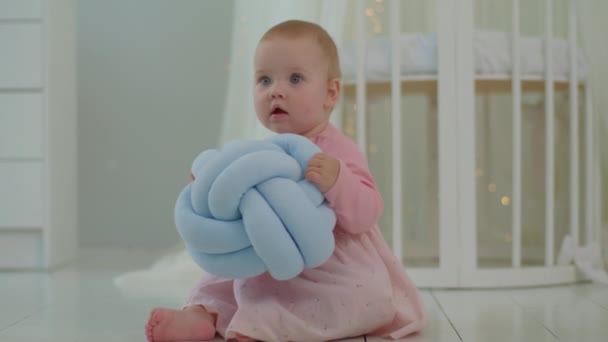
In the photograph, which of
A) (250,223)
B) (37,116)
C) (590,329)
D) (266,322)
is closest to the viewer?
(250,223)

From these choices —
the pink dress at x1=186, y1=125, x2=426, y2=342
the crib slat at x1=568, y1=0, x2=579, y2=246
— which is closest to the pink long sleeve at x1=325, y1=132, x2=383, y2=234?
the pink dress at x1=186, y1=125, x2=426, y2=342

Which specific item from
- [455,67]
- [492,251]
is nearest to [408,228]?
[492,251]

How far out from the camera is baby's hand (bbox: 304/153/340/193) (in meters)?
1.11

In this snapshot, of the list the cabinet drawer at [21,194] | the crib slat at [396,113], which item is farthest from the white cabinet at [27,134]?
the crib slat at [396,113]

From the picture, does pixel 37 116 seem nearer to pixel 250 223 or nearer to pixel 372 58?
pixel 372 58

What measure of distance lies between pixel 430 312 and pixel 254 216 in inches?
22.5

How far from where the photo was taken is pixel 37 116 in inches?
86.8

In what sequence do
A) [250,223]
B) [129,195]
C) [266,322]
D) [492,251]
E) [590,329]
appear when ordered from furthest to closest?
[129,195]
[492,251]
[590,329]
[266,322]
[250,223]

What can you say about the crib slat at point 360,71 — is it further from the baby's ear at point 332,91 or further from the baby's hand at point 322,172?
the baby's hand at point 322,172

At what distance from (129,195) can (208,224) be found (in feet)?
5.76

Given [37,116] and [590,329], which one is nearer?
[590,329]

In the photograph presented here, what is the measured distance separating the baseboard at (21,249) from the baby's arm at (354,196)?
A: 51.2 inches

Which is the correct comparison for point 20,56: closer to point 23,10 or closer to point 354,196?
point 23,10

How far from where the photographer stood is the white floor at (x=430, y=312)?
125 cm
